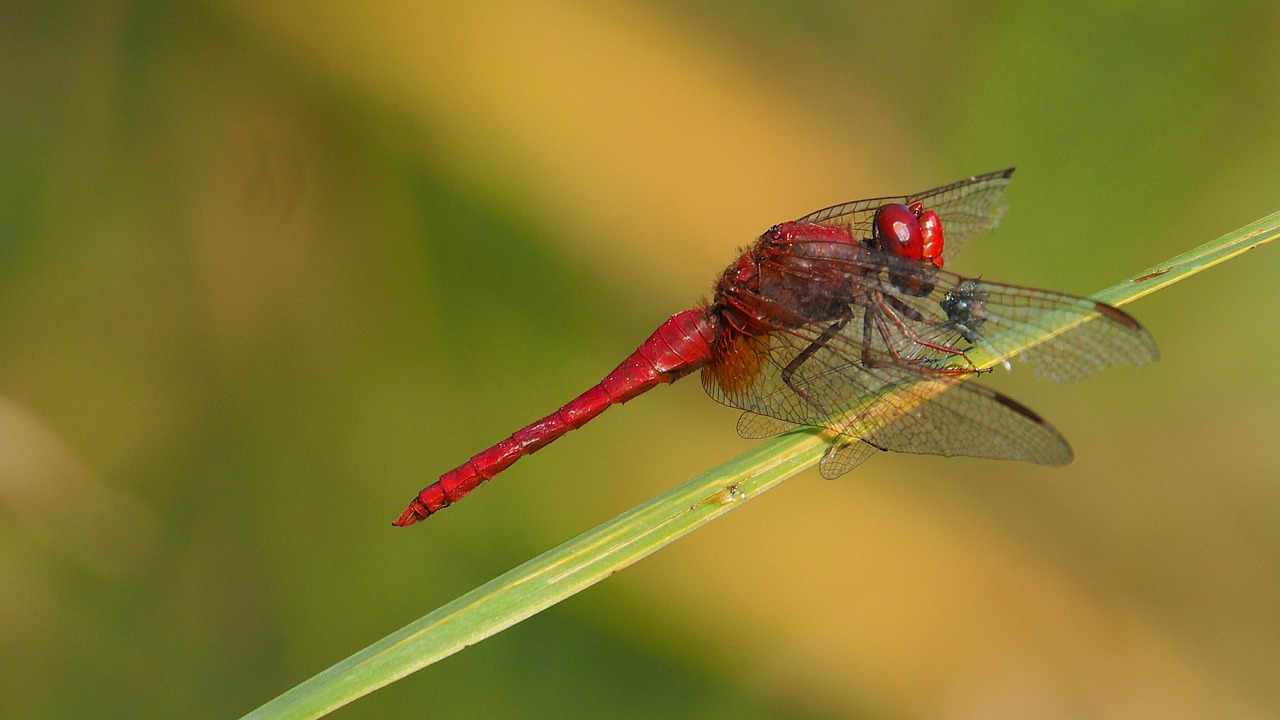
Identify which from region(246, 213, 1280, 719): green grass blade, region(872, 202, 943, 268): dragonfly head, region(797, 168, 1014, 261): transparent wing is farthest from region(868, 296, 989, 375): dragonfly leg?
region(246, 213, 1280, 719): green grass blade

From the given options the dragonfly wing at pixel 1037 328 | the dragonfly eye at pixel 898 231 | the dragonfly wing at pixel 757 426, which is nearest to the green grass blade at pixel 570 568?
the dragonfly wing at pixel 1037 328

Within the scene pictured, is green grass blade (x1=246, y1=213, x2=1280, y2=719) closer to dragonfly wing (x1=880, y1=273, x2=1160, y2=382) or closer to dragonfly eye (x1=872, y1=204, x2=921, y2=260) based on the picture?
dragonfly wing (x1=880, y1=273, x2=1160, y2=382)

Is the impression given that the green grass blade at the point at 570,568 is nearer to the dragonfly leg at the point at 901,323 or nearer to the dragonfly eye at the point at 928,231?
the dragonfly leg at the point at 901,323

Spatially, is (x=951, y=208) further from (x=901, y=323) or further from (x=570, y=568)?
(x=570, y=568)

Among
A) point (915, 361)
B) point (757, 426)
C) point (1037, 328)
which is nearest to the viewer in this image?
point (1037, 328)

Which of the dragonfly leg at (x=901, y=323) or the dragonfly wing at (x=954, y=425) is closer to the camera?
the dragonfly wing at (x=954, y=425)

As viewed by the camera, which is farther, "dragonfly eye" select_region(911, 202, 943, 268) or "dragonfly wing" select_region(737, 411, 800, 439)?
"dragonfly eye" select_region(911, 202, 943, 268)

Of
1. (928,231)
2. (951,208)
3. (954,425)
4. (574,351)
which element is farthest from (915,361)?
(574,351)
